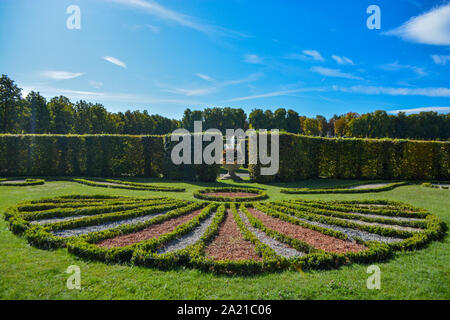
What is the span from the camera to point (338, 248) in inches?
191

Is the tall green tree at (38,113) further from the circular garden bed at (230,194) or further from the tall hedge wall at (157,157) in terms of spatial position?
the circular garden bed at (230,194)

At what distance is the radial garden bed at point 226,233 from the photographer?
160 inches

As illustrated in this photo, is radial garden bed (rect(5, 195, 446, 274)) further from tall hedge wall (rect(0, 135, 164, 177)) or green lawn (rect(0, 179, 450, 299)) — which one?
tall hedge wall (rect(0, 135, 164, 177))

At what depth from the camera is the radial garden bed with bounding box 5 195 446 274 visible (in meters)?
4.07

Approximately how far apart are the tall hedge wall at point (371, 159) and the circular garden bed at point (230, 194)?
18.7 feet

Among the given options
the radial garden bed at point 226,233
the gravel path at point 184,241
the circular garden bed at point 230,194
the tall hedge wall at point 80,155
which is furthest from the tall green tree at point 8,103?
the gravel path at point 184,241

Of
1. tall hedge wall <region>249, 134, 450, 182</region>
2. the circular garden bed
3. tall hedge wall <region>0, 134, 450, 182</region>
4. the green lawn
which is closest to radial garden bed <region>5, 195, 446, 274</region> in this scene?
the green lawn

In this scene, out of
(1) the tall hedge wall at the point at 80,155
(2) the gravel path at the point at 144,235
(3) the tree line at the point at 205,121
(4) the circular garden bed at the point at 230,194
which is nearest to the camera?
(2) the gravel path at the point at 144,235

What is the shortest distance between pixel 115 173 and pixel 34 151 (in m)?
5.99

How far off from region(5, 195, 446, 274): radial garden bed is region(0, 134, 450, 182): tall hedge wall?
8.30m

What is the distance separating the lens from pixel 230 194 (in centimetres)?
1075

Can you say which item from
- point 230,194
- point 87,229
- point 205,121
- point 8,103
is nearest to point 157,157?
point 230,194

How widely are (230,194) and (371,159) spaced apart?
11806 millimetres
